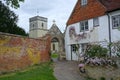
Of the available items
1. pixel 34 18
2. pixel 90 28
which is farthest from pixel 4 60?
pixel 34 18

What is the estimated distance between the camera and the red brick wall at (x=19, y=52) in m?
19.1

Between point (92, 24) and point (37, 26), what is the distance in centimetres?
6585

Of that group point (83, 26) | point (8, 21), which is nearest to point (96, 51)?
point (83, 26)

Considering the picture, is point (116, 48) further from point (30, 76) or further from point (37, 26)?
point (37, 26)

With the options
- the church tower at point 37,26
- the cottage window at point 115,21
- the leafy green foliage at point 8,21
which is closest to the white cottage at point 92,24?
the cottage window at point 115,21

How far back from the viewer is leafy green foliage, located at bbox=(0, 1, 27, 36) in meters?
36.0

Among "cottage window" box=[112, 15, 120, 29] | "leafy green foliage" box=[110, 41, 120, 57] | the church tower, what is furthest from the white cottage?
the church tower

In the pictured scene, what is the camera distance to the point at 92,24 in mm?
25703

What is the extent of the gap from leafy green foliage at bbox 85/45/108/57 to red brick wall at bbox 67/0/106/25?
7.92 m

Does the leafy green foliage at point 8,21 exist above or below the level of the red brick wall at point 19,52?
above

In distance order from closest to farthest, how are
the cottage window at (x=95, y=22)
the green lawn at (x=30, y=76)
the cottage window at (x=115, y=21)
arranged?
1. the green lawn at (x=30, y=76)
2. the cottage window at (x=115, y=21)
3. the cottage window at (x=95, y=22)

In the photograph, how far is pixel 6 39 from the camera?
19438mm

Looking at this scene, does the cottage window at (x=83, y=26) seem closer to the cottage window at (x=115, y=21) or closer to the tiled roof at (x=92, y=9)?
the tiled roof at (x=92, y=9)

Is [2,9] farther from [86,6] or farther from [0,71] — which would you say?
[0,71]
